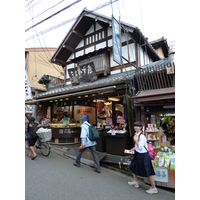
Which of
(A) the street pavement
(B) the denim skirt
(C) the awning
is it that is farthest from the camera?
(C) the awning

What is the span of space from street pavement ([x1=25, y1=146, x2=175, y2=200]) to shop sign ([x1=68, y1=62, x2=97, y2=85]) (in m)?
6.59

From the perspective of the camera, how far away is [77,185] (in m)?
4.86

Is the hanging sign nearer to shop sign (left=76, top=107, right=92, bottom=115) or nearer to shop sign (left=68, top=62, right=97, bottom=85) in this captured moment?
shop sign (left=68, top=62, right=97, bottom=85)

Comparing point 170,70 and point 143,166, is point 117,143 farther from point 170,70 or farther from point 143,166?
point 170,70

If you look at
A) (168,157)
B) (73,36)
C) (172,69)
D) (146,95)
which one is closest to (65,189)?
(168,157)

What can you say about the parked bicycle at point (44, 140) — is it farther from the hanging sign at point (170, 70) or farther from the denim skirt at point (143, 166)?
the hanging sign at point (170, 70)

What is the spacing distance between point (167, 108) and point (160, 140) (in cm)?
142

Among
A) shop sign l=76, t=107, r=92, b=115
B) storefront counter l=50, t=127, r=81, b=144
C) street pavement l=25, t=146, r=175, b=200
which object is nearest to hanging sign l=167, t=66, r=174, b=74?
street pavement l=25, t=146, r=175, b=200

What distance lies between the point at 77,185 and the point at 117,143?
3.30m

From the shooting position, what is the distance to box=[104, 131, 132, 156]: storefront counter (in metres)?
7.56

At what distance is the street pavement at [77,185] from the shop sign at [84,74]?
659cm

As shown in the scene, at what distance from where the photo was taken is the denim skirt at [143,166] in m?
4.47

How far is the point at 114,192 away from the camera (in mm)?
4547

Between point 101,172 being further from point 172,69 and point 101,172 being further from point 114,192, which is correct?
point 172,69
